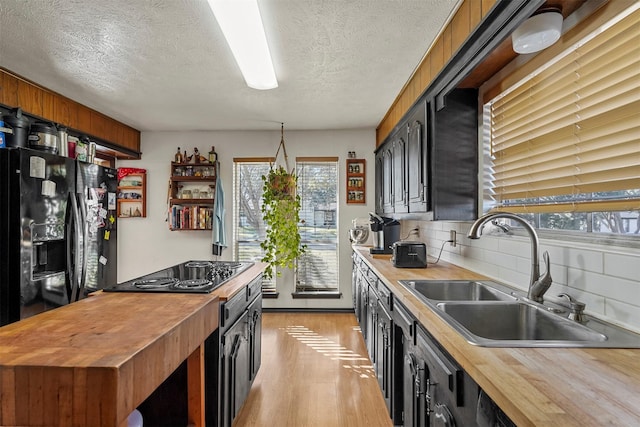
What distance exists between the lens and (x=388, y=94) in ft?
10.7

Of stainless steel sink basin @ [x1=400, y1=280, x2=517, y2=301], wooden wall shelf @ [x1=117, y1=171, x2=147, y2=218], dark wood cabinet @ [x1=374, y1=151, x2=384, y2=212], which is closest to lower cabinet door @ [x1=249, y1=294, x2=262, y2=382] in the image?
stainless steel sink basin @ [x1=400, y1=280, x2=517, y2=301]

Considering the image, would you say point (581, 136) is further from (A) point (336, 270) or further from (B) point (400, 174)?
(A) point (336, 270)

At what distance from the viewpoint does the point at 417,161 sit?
2.52 meters

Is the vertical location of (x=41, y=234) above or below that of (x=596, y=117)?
below

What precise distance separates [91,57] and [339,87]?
1.98 meters

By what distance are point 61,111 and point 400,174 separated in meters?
3.37

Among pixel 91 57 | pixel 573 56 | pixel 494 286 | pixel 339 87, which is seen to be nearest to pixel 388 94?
pixel 339 87

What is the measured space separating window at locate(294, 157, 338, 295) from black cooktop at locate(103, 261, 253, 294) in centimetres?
192

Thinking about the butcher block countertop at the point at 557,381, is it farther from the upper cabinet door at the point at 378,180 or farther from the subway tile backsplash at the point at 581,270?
the upper cabinet door at the point at 378,180

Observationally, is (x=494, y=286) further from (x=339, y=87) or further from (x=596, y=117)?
(x=339, y=87)

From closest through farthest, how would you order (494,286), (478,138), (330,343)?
1. (494,286)
2. (478,138)
3. (330,343)

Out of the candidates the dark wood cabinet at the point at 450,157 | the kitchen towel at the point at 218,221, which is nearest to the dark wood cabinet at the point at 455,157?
the dark wood cabinet at the point at 450,157

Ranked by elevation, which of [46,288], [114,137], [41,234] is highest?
[114,137]

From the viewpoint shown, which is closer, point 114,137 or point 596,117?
point 596,117
